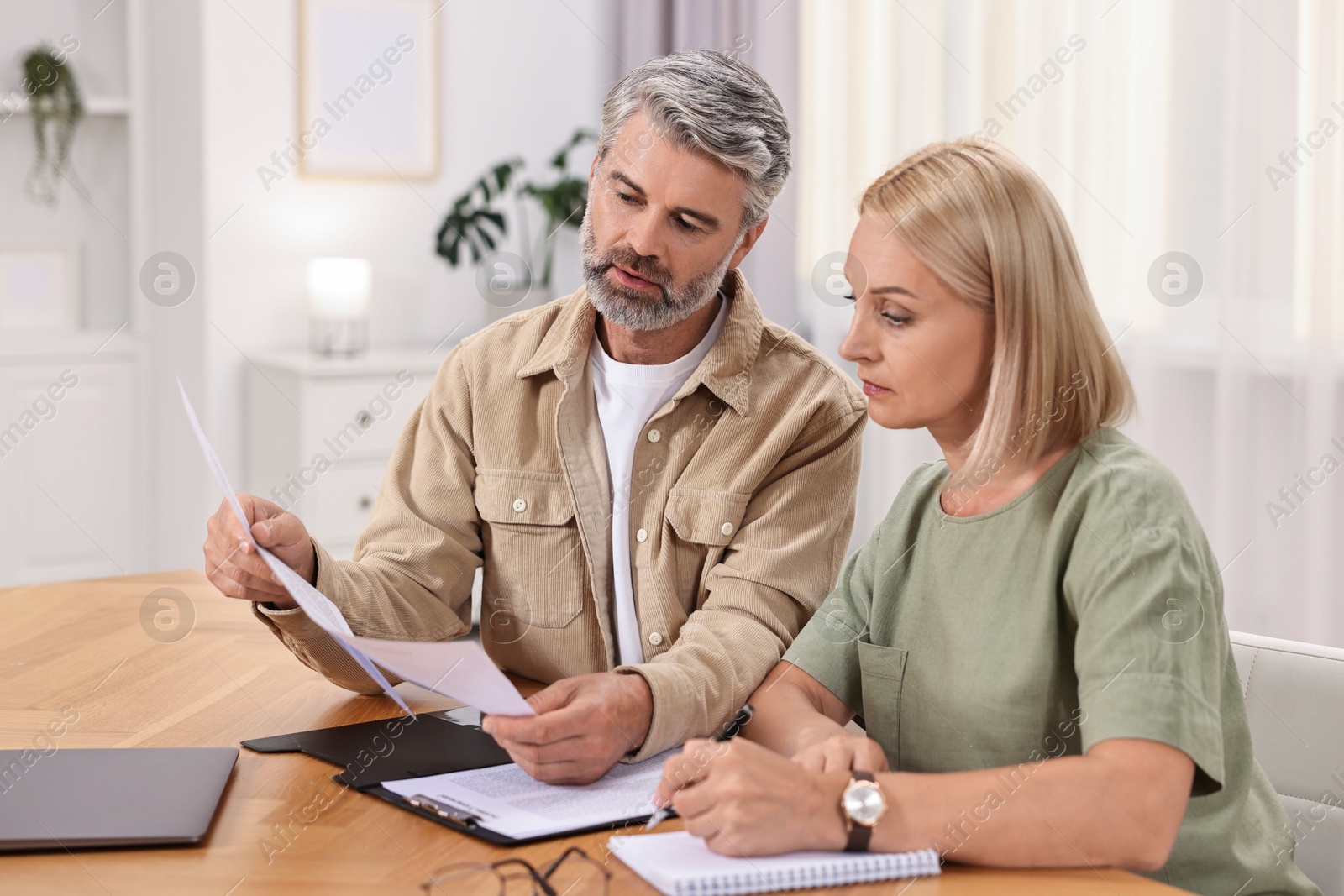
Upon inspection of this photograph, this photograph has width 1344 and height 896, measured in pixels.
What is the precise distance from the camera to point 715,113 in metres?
1.60

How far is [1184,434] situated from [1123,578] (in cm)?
199

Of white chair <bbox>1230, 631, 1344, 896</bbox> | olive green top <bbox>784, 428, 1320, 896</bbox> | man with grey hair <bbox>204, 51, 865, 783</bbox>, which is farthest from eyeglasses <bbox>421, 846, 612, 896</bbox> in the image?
white chair <bbox>1230, 631, 1344, 896</bbox>

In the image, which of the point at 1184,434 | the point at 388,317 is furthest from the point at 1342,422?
the point at 388,317

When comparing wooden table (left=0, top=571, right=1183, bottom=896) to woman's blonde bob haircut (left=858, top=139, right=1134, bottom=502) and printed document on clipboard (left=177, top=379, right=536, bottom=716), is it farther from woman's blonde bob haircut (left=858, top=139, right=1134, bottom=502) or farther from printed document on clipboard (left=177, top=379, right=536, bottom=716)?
woman's blonde bob haircut (left=858, top=139, right=1134, bottom=502)

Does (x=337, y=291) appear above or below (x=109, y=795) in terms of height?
above

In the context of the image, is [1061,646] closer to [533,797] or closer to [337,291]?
[533,797]

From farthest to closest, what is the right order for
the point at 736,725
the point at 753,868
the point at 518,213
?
the point at 518,213 < the point at 736,725 < the point at 753,868

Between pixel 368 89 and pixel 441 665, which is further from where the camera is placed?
pixel 368 89

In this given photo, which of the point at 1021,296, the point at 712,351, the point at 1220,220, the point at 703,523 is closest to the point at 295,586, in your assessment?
the point at 703,523

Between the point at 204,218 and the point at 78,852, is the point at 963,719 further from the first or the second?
the point at 204,218

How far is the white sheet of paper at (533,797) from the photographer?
1.13m

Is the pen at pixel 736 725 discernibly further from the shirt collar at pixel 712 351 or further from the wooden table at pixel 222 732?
the shirt collar at pixel 712 351

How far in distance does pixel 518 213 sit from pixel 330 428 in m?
1.14

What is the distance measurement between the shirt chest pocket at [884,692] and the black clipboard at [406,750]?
1.03ft
